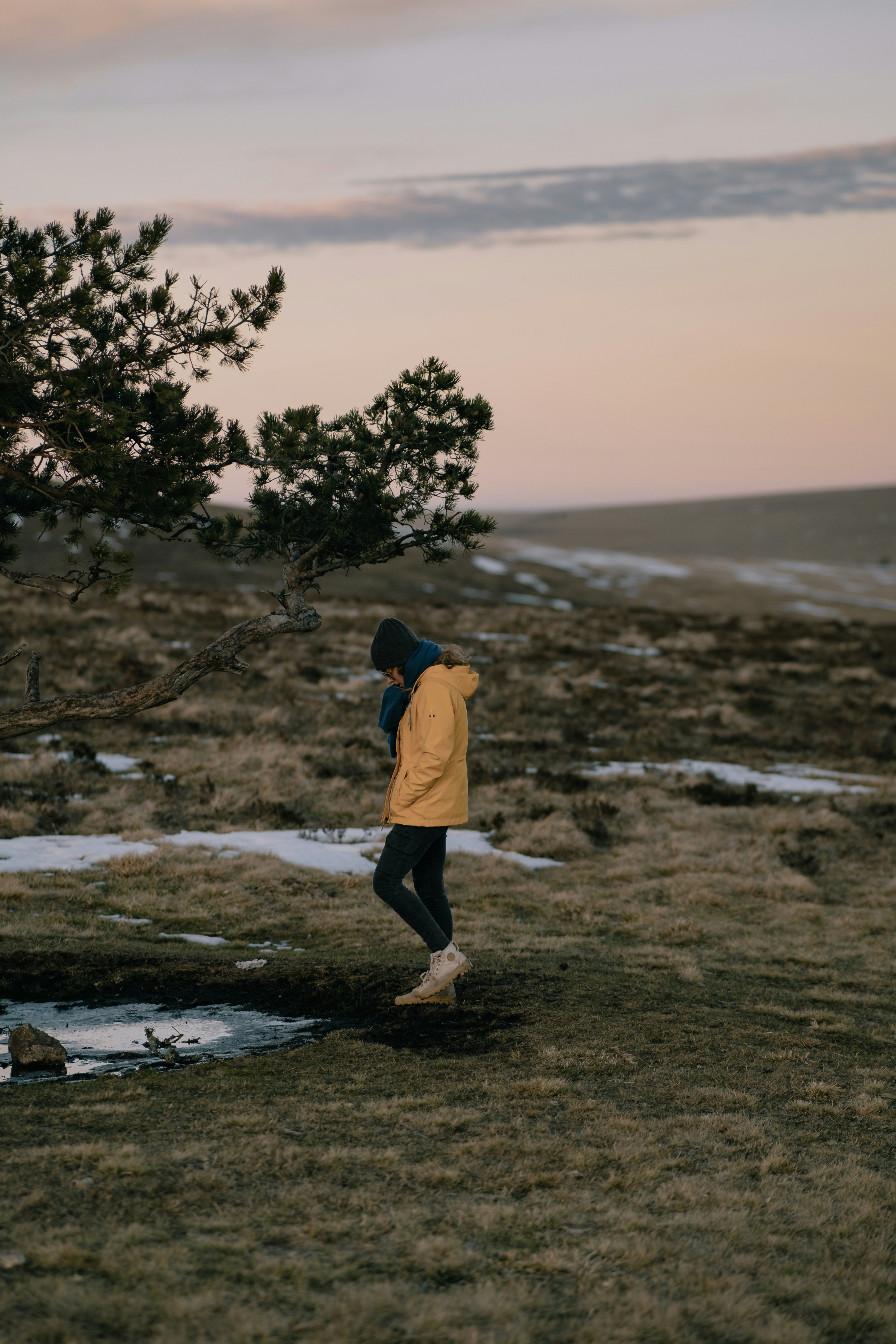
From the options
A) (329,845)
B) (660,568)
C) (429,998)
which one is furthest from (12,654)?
(660,568)

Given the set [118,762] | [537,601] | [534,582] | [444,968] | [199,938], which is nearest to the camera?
[444,968]

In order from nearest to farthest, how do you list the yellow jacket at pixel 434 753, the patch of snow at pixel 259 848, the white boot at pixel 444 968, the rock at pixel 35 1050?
the rock at pixel 35 1050, the yellow jacket at pixel 434 753, the white boot at pixel 444 968, the patch of snow at pixel 259 848

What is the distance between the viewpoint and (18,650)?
22.7 ft

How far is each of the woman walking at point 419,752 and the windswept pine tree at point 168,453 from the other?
78cm

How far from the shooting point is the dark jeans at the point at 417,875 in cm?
662

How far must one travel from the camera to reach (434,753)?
21.1ft

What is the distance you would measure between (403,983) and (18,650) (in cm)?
355

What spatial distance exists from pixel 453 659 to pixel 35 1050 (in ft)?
10.7

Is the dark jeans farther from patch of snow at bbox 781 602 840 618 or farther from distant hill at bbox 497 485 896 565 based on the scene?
distant hill at bbox 497 485 896 565

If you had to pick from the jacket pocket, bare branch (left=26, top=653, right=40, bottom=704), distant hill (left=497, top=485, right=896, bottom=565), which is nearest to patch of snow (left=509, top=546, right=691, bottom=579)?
distant hill (left=497, top=485, right=896, bottom=565)

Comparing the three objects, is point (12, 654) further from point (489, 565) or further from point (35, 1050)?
point (489, 565)

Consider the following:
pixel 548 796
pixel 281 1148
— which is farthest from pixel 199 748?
pixel 281 1148

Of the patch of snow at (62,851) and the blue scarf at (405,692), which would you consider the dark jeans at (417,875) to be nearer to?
the blue scarf at (405,692)

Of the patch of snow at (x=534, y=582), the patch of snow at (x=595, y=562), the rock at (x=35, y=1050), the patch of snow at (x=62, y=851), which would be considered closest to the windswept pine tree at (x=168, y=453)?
the rock at (x=35, y=1050)
